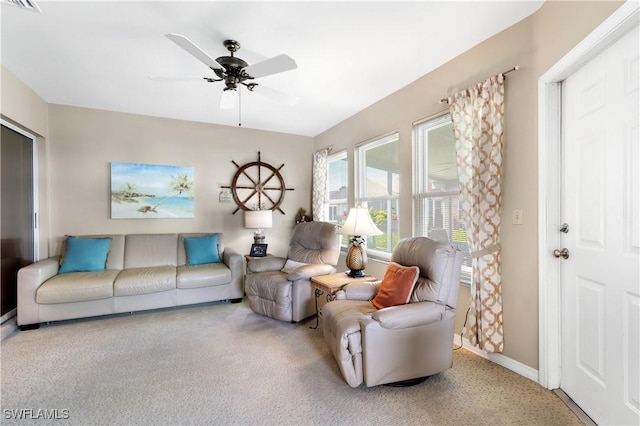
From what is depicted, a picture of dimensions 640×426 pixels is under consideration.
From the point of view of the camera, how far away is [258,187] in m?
4.86

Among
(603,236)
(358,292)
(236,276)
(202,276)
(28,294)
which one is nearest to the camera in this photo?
(603,236)

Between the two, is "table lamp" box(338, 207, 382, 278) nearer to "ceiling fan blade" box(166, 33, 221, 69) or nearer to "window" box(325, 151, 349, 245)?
"window" box(325, 151, 349, 245)

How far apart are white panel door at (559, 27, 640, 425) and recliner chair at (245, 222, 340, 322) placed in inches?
84.4

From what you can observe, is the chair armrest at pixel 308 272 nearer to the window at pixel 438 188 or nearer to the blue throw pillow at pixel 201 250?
the window at pixel 438 188

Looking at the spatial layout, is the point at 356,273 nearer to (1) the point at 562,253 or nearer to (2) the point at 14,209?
(1) the point at 562,253

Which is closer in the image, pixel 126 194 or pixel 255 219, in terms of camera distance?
pixel 126 194

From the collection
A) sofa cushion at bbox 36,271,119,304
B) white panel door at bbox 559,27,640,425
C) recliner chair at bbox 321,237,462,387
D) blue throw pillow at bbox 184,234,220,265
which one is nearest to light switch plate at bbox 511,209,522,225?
white panel door at bbox 559,27,640,425

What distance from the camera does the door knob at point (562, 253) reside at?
1.92 meters

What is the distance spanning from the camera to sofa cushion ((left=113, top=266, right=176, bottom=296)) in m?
3.26

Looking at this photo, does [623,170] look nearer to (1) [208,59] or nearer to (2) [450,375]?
(2) [450,375]

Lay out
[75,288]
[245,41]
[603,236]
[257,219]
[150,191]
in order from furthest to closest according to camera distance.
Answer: [257,219]
[150,191]
[75,288]
[245,41]
[603,236]

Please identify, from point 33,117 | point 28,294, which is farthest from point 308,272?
point 33,117

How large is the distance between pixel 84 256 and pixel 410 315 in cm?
374

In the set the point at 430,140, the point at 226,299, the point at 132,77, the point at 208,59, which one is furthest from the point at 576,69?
the point at 226,299
